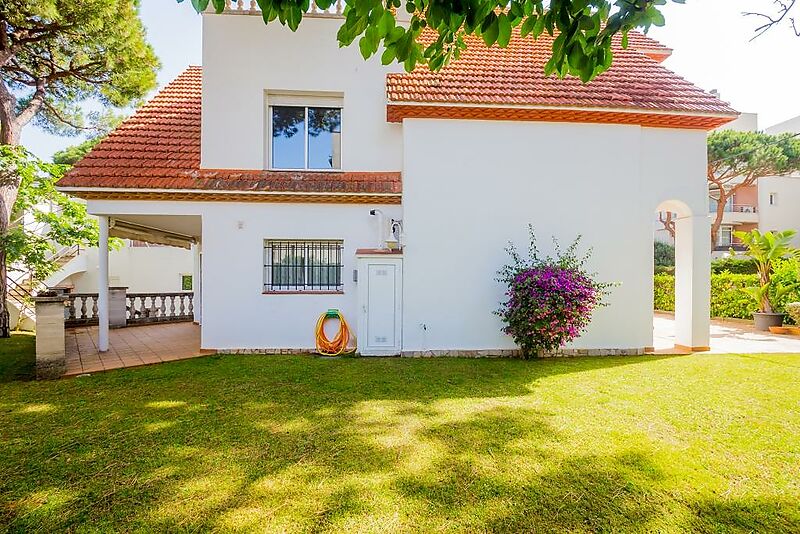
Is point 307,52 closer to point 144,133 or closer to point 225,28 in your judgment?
point 225,28

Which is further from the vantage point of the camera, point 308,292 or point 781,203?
point 781,203

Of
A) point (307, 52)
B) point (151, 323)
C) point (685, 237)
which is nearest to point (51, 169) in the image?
point (151, 323)

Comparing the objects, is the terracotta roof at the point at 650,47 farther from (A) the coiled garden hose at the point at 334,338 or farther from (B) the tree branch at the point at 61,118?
(B) the tree branch at the point at 61,118

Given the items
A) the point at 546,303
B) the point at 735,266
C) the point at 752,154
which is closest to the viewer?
the point at 546,303

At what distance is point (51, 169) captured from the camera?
36.8ft

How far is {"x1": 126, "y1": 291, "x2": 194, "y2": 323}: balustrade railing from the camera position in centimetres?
1391

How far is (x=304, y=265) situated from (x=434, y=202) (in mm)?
3407

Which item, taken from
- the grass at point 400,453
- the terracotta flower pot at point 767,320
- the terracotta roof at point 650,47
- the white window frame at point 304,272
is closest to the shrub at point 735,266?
the terracotta flower pot at point 767,320

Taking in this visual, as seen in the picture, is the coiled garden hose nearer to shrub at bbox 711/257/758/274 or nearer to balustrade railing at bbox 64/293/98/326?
→ balustrade railing at bbox 64/293/98/326

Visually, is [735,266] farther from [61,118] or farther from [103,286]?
[61,118]

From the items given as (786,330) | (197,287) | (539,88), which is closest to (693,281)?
(539,88)

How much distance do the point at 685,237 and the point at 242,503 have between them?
10390 mm

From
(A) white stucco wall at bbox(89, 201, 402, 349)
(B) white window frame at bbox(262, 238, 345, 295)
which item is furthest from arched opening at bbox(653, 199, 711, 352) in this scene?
(B) white window frame at bbox(262, 238, 345, 295)

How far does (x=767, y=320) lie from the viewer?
498 inches
